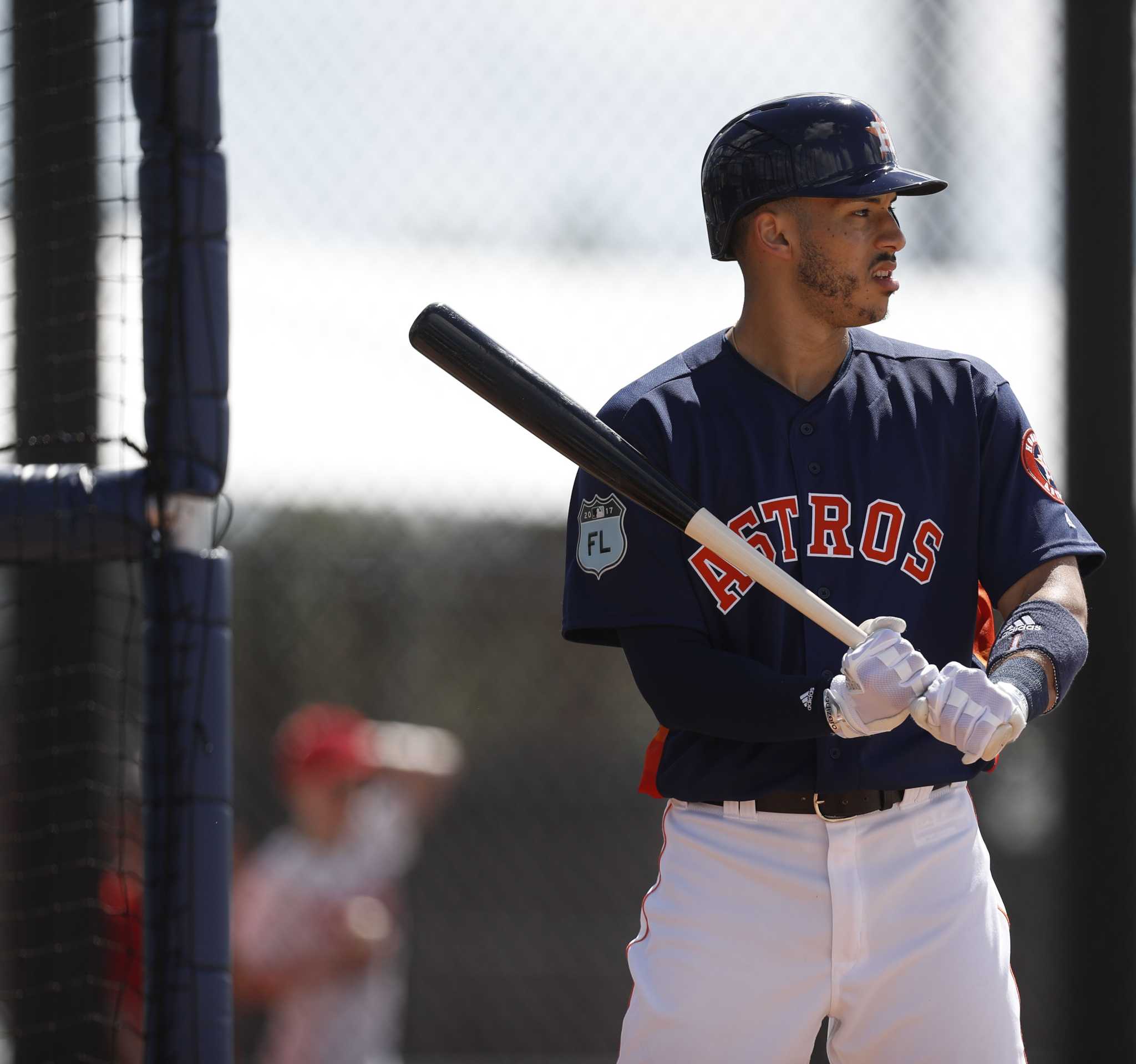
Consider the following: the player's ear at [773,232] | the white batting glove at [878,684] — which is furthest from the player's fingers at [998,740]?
the player's ear at [773,232]

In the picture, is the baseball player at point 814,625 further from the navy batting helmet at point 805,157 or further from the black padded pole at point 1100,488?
the black padded pole at point 1100,488

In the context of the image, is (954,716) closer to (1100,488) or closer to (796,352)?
(796,352)

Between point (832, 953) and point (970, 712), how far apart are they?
455 millimetres

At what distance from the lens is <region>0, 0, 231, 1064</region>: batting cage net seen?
2420 millimetres

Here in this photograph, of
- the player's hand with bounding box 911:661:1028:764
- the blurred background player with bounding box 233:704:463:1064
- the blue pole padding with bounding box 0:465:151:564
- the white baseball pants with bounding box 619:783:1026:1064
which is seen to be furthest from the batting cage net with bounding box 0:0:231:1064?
the player's hand with bounding box 911:661:1028:764

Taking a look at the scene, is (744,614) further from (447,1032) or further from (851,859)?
(447,1032)

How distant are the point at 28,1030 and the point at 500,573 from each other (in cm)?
206

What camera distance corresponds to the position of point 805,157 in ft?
7.35

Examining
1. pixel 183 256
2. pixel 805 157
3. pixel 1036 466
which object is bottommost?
pixel 1036 466

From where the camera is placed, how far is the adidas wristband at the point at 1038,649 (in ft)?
6.47

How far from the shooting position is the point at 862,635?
201 centimetres

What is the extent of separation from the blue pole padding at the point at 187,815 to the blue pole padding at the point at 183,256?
0.19m

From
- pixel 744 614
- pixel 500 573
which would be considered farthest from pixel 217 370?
pixel 500 573

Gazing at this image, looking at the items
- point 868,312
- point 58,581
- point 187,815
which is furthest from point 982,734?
point 58,581
